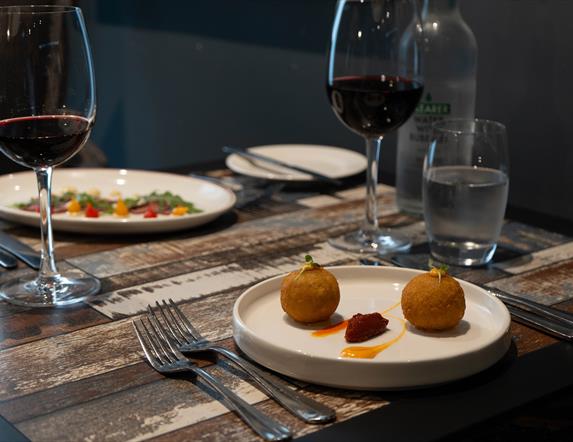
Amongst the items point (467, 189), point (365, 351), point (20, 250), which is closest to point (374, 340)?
point (365, 351)

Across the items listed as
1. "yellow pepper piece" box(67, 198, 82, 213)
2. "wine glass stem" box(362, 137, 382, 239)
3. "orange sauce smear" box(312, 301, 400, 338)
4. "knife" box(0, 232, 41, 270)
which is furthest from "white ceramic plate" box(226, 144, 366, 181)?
"orange sauce smear" box(312, 301, 400, 338)

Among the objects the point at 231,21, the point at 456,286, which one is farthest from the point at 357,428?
the point at 231,21

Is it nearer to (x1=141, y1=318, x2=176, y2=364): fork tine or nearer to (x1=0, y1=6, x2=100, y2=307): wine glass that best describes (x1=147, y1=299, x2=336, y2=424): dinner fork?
(x1=141, y1=318, x2=176, y2=364): fork tine

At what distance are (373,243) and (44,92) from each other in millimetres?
531

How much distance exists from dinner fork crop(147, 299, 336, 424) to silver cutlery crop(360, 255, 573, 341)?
0.99 feet

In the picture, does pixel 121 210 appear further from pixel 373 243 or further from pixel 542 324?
pixel 542 324

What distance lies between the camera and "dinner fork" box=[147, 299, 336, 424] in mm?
797

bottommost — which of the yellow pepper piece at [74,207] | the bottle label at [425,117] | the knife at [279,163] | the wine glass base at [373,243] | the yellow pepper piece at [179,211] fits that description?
the wine glass base at [373,243]

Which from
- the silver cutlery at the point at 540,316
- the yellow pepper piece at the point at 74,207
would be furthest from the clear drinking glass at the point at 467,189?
the yellow pepper piece at the point at 74,207

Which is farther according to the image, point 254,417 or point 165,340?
point 165,340

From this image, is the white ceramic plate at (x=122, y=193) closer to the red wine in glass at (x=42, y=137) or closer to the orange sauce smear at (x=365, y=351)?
the red wine in glass at (x=42, y=137)

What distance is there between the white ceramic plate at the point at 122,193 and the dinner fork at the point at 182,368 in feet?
1.11

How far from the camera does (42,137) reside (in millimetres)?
1072

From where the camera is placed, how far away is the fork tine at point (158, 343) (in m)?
0.92
